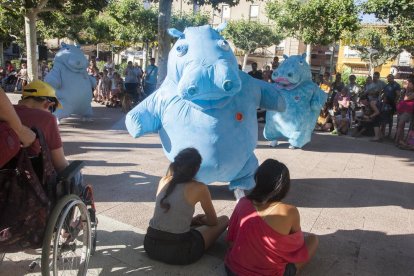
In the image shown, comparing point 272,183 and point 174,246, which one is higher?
point 272,183

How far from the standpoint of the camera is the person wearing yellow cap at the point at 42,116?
278 centimetres

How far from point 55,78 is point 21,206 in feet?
24.4

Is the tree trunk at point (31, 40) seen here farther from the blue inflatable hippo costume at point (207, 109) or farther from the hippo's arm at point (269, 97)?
the hippo's arm at point (269, 97)

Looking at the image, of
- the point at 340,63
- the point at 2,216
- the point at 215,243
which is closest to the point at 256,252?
the point at 215,243

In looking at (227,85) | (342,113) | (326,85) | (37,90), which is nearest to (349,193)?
(227,85)

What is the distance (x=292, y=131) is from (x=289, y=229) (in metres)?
5.32

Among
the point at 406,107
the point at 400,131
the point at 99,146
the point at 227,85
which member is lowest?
the point at 99,146

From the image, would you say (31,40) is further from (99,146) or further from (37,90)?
(37,90)

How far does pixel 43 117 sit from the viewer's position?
2814mm

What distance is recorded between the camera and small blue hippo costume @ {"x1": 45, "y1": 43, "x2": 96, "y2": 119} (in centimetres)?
924

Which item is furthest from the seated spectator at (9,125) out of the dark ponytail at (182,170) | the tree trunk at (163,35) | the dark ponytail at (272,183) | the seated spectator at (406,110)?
the seated spectator at (406,110)

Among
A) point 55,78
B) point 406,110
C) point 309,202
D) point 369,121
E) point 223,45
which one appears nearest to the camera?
point 223,45

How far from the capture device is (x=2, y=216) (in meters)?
2.25

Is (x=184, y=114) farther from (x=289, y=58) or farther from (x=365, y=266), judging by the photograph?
(x=289, y=58)
